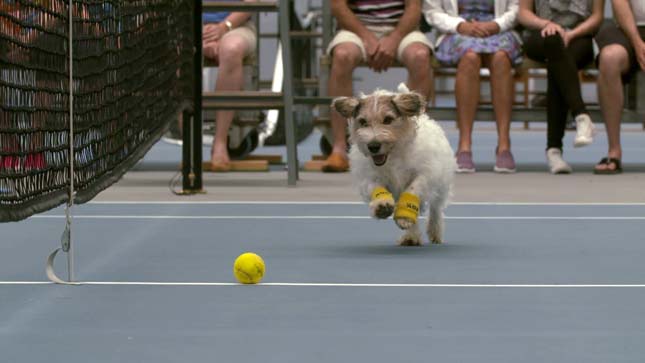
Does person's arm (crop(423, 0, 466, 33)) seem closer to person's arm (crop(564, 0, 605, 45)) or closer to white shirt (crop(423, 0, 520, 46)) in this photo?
white shirt (crop(423, 0, 520, 46))

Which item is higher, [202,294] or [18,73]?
[18,73]

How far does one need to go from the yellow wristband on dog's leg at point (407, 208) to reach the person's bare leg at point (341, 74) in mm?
4792

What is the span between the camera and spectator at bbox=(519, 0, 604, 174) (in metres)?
11.3

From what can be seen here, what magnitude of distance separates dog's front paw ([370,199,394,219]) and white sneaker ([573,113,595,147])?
4530mm

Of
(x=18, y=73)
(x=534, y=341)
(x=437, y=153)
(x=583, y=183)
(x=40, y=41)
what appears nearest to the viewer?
(x=534, y=341)

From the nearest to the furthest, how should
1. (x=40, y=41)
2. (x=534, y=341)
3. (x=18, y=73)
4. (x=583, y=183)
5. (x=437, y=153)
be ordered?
(x=534, y=341), (x=18, y=73), (x=40, y=41), (x=437, y=153), (x=583, y=183)

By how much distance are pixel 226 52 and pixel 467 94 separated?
1.76 metres

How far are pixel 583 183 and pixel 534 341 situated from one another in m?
6.41

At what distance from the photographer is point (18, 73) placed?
16.5ft

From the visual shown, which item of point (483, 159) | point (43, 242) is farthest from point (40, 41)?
point (483, 159)

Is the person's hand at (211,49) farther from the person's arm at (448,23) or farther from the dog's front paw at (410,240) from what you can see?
the dog's front paw at (410,240)

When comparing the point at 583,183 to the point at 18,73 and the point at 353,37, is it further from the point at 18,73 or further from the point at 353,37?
the point at 18,73

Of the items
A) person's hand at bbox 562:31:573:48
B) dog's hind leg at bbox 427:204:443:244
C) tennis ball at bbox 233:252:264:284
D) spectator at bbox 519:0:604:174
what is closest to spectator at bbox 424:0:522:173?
spectator at bbox 519:0:604:174

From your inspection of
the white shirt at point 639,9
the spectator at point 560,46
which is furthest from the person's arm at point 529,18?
the white shirt at point 639,9
